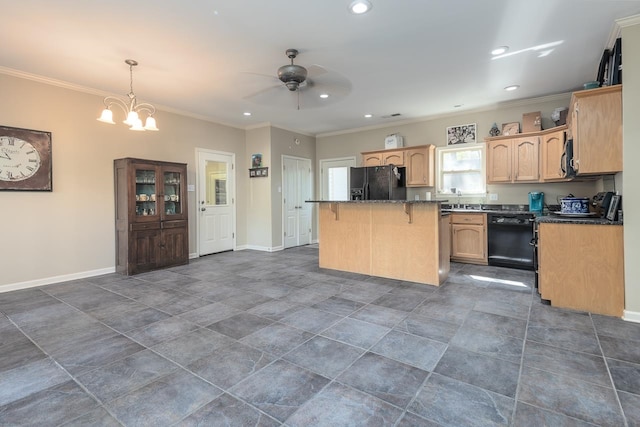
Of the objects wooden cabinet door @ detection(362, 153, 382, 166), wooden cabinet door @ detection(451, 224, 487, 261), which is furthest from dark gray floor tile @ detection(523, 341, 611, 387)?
wooden cabinet door @ detection(362, 153, 382, 166)

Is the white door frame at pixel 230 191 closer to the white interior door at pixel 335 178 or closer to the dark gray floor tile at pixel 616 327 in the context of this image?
the white interior door at pixel 335 178

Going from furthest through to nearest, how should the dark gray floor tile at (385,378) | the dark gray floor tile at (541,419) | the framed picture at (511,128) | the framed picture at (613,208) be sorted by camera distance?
1. the framed picture at (511,128)
2. the framed picture at (613,208)
3. the dark gray floor tile at (385,378)
4. the dark gray floor tile at (541,419)

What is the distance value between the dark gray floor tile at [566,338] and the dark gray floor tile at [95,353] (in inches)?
119

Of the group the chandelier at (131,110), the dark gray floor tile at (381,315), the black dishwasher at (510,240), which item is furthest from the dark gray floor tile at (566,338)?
the chandelier at (131,110)

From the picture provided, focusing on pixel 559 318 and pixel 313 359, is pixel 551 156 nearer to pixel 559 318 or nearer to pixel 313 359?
pixel 559 318

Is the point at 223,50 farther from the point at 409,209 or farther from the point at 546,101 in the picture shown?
the point at 546,101

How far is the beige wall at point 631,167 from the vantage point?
2.68m

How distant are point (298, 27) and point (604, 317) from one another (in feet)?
12.5

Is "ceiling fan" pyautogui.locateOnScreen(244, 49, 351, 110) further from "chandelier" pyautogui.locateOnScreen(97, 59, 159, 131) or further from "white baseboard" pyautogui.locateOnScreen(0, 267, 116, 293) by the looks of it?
"white baseboard" pyautogui.locateOnScreen(0, 267, 116, 293)

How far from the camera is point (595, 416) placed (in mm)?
1547

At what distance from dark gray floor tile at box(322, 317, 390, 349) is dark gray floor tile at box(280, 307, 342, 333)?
8cm

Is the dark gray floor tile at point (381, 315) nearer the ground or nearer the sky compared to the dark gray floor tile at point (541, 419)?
nearer the sky

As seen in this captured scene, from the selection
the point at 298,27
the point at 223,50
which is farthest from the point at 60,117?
the point at 298,27

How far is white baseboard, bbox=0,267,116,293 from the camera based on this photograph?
3859mm
